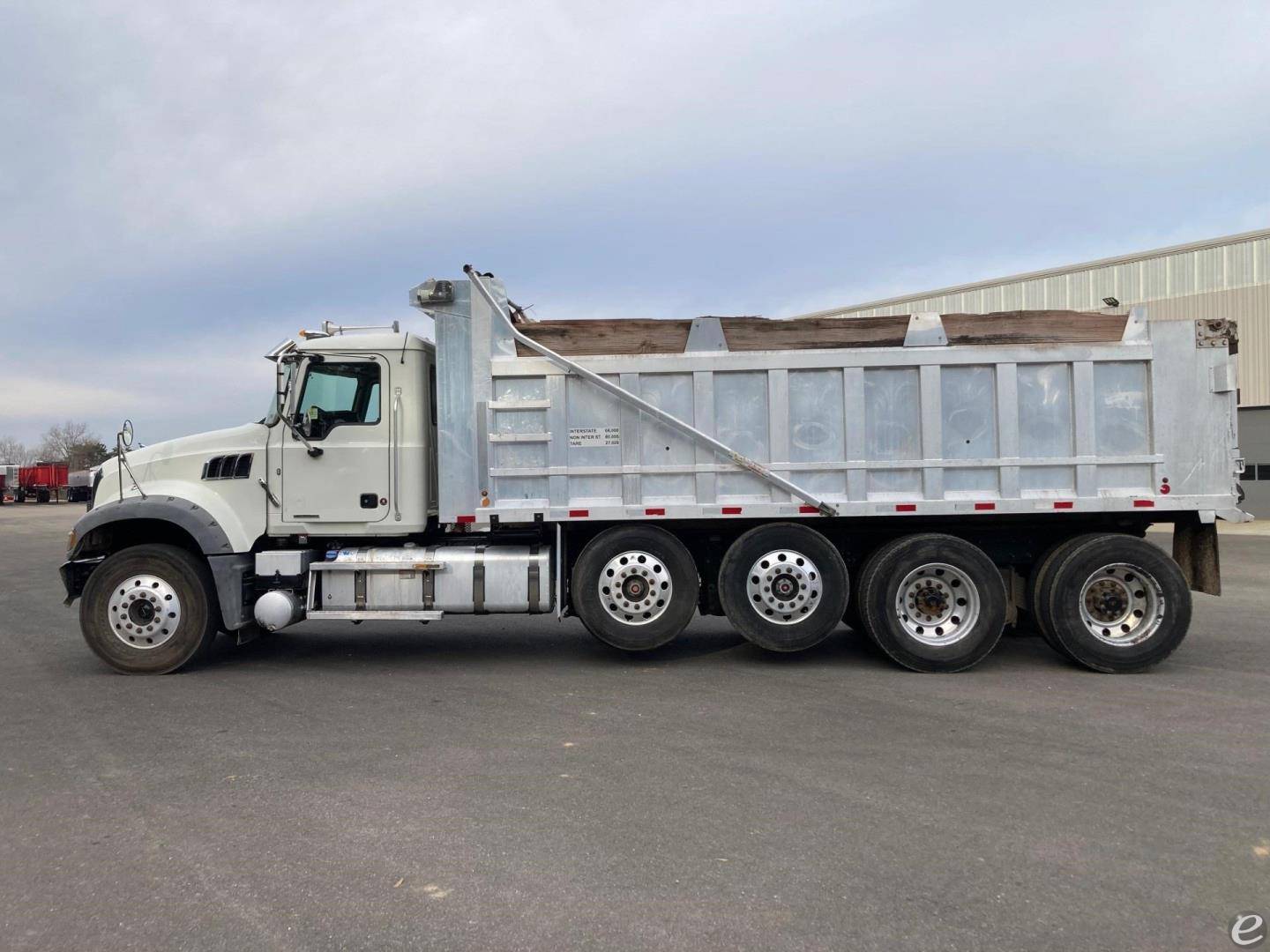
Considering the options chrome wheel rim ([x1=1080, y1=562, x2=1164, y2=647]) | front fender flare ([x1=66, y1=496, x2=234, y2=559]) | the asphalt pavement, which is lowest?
the asphalt pavement

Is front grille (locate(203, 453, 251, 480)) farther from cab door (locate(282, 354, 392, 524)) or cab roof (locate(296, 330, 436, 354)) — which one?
cab roof (locate(296, 330, 436, 354))

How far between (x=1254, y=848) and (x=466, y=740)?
4.06m

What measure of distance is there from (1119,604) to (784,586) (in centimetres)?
276

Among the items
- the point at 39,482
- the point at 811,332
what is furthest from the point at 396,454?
the point at 39,482

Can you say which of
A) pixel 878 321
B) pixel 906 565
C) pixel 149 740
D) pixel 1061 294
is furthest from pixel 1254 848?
pixel 1061 294

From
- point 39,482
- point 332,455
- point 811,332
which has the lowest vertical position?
point 332,455

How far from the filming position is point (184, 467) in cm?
771

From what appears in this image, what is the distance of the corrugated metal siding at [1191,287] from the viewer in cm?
2419

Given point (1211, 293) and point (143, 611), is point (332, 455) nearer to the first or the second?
point (143, 611)

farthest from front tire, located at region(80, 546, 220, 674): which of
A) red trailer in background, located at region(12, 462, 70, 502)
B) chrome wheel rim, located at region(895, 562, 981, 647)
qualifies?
red trailer in background, located at region(12, 462, 70, 502)

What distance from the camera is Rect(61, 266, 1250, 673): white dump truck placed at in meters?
7.14

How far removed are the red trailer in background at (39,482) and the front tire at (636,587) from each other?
2612 inches

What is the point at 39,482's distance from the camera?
198 feet

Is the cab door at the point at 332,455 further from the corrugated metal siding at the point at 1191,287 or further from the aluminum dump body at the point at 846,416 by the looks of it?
the corrugated metal siding at the point at 1191,287
